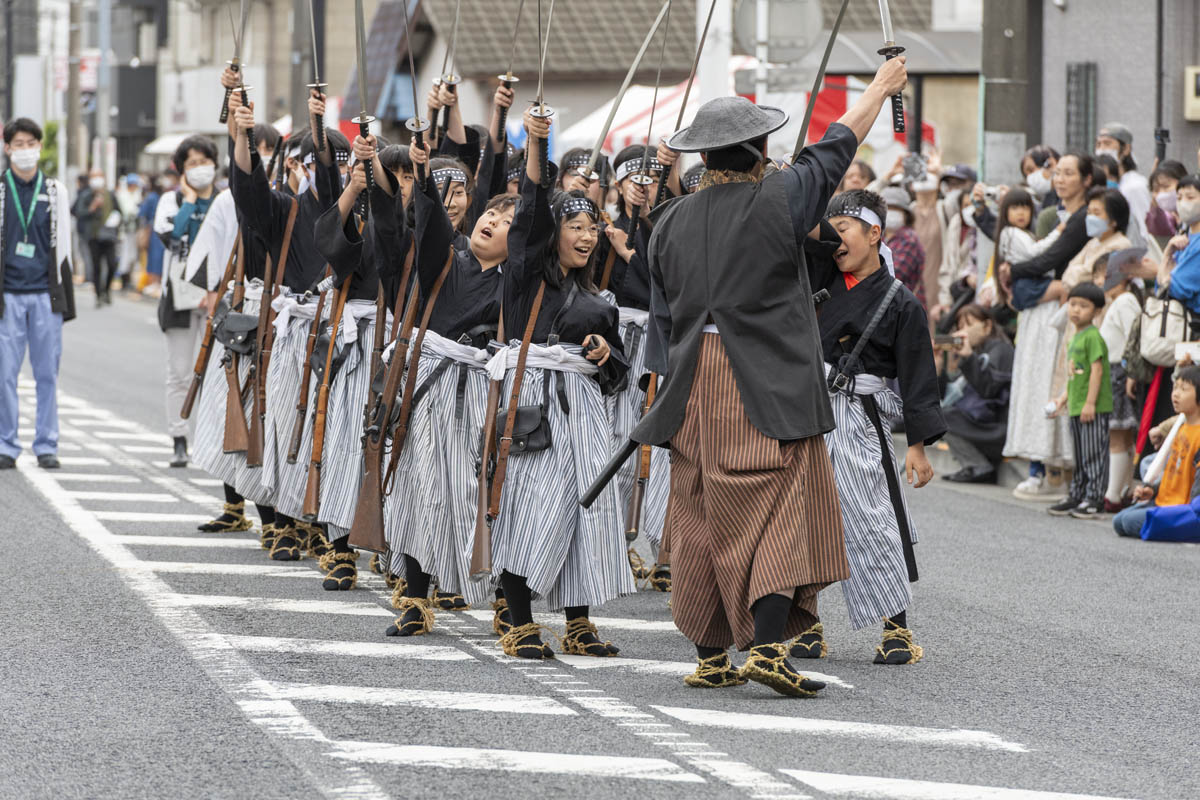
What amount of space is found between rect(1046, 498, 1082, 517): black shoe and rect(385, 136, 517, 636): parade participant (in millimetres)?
5265

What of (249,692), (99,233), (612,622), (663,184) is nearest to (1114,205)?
(663,184)

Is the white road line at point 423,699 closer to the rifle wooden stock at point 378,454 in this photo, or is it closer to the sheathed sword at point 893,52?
the rifle wooden stock at point 378,454

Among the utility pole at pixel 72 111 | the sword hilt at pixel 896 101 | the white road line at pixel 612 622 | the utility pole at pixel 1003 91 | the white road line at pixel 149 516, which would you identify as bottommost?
the white road line at pixel 612 622

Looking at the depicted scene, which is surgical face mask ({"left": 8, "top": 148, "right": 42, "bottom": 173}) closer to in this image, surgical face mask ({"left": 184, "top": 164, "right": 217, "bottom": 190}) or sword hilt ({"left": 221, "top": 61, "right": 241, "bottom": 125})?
surgical face mask ({"left": 184, "top": 164, "right": 217, "bottom": 190})

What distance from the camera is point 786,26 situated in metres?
15.6

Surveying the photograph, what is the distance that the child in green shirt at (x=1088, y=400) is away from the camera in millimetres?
11445

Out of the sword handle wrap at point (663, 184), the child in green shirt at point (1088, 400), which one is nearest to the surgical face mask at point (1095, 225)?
the child in green shirt at point (1088, 400)

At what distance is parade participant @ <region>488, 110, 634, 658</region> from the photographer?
6.93 meters

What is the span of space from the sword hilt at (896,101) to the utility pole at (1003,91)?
7.59 m

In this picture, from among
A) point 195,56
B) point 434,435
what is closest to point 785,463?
point 434,435

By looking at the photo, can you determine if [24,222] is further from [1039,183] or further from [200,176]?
[1039,183]

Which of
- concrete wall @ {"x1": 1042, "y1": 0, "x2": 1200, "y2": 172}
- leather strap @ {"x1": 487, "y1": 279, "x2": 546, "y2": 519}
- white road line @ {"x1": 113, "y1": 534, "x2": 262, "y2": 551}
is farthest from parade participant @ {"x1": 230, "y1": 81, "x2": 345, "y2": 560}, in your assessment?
concrete wall @ {"x1": 1042, "y1": 0, "x2": 1200, "y2": 172}

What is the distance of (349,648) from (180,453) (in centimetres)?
612

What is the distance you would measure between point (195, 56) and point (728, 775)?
50.0 m
